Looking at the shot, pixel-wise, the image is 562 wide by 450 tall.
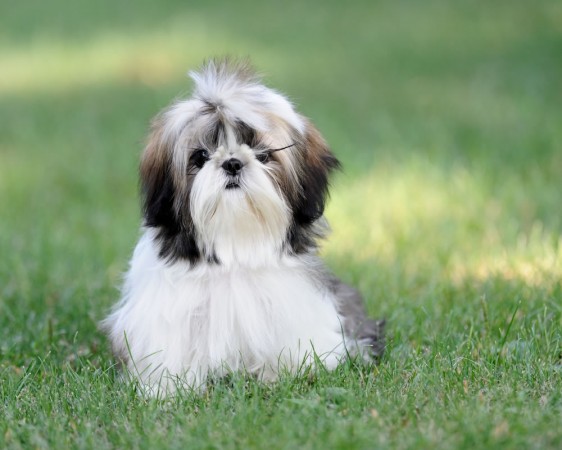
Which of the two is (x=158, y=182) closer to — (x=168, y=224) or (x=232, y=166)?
(x=168, y=224)

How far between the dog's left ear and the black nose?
1.15ft

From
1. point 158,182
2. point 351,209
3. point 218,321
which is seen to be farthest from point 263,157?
point 351,209

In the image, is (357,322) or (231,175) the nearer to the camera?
(231,175)

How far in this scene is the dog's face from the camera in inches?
169

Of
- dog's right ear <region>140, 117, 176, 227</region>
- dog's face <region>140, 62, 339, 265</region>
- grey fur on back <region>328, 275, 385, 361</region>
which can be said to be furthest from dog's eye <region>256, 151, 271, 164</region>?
grey fur on back <region>328, 275, 385, 361</region>

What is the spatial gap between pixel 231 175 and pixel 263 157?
0.19 metres

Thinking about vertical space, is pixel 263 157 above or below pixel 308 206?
above

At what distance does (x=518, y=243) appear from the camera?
22.4 ft

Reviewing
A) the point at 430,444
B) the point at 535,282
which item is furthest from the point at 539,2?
the point at 430,444

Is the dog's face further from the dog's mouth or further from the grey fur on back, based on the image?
the grey fur on back

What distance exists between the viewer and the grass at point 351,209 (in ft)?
13.1

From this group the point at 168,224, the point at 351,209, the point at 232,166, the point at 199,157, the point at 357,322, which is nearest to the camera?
the point at 232,166

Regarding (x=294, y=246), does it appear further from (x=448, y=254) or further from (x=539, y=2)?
(x=539, y=2)

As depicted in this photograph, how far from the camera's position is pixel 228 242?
443 cm
